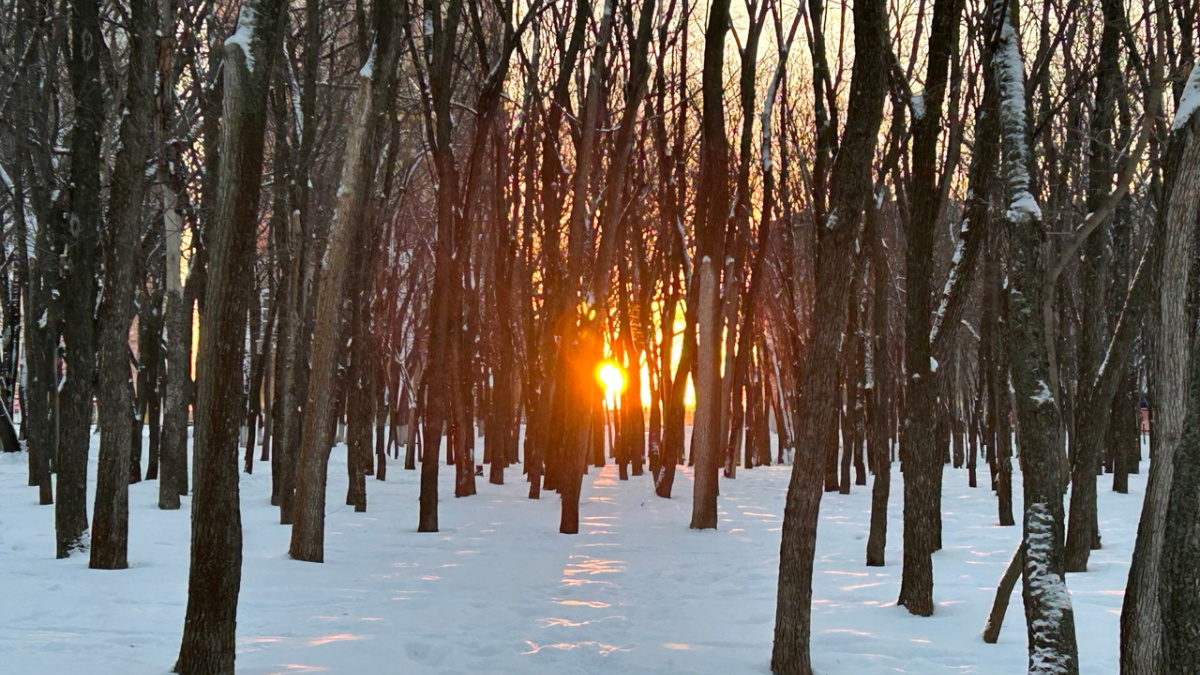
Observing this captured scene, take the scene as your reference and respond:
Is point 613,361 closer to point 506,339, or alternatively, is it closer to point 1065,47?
point 506,339

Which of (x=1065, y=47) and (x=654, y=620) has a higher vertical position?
(x=1065, y=47)

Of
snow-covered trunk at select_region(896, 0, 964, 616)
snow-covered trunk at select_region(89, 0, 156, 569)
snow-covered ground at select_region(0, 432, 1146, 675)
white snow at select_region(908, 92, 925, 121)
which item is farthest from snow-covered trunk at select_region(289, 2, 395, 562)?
snow-covered trunk at select_region(896, 0, 964, 616)

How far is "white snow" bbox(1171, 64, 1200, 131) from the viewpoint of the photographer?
384cm

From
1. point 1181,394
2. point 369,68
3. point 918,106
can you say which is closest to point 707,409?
point 918,106

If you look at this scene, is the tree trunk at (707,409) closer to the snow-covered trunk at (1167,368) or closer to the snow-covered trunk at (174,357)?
the snow-covered trunk at (174,357)

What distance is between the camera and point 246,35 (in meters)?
4.43

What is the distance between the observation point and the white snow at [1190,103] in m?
3.84

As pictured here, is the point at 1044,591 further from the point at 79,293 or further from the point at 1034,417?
the point at 79,293

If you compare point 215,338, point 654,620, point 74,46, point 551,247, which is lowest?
point 654,620

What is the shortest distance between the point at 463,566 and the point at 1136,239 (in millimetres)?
15580

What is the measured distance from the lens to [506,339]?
16.1 m

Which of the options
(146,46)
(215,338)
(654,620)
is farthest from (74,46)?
(654,620)

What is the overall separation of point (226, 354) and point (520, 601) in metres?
3.46

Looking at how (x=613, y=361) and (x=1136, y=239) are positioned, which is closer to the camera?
(x=1136, y=239)
